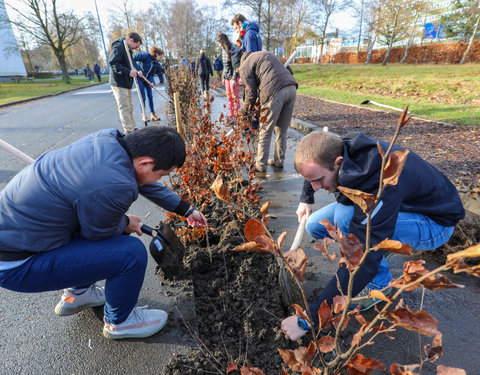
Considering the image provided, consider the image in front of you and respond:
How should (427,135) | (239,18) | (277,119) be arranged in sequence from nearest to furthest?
(277,119), (239,18), (427,135)

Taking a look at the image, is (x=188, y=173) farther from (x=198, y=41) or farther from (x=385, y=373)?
(x=198, y=41)

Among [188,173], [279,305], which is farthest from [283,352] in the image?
[188,173]

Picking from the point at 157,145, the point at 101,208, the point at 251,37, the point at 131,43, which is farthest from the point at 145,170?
the point at 131,43

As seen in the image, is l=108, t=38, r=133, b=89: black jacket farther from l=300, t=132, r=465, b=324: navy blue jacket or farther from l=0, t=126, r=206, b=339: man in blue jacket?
l=300, t=132, r=465, b=324: navy blue jacket

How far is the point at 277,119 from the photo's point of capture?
153 inches

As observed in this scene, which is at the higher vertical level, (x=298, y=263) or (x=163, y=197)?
(x=298, y=263)

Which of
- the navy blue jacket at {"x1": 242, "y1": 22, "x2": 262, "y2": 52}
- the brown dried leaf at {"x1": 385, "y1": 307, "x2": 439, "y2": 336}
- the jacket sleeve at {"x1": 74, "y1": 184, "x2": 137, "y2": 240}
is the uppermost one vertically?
the navy blue jacket at {"x1": 242, "y1": 22, "x2": 262, "y2": 52}

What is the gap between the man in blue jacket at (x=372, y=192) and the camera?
1.36 m

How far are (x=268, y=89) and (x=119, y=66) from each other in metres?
3.43

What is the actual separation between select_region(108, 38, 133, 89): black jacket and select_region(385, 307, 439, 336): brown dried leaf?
19.6ft

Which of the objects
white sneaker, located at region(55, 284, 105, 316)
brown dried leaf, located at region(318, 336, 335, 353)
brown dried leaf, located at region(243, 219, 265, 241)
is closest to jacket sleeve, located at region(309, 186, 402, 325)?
brown dried leaf, located at region(318, 336, 335, 353)

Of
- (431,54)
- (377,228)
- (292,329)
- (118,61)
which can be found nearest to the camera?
(377,228)

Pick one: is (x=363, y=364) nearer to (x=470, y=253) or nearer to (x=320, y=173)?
(x=470, y=253)

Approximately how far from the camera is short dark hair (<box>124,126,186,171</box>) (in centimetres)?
147
